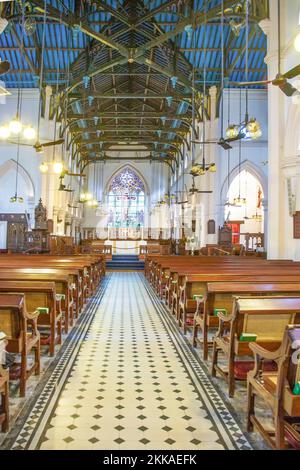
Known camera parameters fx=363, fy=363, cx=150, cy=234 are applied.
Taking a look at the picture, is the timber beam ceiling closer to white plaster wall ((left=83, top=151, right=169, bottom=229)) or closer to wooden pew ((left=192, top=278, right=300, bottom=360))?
wooden pew ((left=192, top=278, right=300, bottom=360))

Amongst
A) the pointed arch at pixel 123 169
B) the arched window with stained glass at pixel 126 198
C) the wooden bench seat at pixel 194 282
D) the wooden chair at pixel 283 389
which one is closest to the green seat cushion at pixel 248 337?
the wooden chair at pixel 283 389

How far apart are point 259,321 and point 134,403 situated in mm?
1392

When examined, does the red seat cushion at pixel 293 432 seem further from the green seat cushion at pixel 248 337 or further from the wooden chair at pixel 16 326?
the wooden chair at pixel 16 326

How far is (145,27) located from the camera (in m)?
15.1

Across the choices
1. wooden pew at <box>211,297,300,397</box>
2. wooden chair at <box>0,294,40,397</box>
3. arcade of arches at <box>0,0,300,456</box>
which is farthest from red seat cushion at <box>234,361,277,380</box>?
wooden chair at <box>0,294,40,397</box>

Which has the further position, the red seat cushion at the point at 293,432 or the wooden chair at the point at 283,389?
the red seat cushion at the point at 293,432

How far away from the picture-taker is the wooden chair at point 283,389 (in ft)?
7.27

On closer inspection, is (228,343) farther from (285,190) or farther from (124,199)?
(124,199)

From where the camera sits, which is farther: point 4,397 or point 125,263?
point 125,263

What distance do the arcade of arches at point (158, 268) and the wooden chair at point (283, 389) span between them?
12mm

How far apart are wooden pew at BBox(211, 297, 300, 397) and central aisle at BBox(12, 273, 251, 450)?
0.54 meters

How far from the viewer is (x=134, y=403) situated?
339 centimetres

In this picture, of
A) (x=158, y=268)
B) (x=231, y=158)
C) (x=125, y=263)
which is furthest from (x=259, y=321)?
(x=125, y=263)

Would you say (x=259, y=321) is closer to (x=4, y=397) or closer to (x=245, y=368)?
(x=245, y=368)
